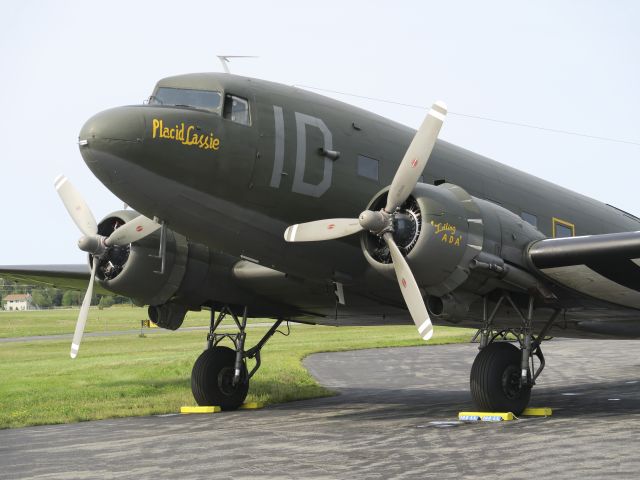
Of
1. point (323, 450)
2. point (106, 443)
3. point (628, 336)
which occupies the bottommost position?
point (106, 443)

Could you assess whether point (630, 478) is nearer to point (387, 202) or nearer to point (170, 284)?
point (387, 202)

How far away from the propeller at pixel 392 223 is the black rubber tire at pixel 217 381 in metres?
4.79

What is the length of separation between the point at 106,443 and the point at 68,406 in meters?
5.43

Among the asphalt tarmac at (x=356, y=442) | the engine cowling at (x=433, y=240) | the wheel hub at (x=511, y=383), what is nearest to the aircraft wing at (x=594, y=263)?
the engine cowling at (x=433, y=240)

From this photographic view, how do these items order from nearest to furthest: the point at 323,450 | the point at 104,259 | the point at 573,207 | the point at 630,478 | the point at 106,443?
the point at 630,478, the point at 323,450, the point at 106,443, the point at 104,259, the point at 573,207

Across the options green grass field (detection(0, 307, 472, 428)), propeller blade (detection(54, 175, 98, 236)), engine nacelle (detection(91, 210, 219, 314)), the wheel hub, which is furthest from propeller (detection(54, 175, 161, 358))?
the wheel hub

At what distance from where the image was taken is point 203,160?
39.2 feet

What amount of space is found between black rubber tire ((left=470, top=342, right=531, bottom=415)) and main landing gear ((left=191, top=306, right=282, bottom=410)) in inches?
181

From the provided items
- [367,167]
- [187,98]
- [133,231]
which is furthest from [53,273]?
[367,167]

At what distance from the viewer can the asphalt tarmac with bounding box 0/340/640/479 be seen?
29.7 ft

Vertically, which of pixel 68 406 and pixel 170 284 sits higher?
pixel 170 284

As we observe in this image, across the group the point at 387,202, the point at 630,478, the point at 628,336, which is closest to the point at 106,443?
the point at 387,202

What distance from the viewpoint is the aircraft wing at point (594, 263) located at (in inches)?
493

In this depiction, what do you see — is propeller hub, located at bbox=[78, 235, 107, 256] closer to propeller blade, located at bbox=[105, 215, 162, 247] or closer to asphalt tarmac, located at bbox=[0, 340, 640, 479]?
propeller blade, located at bbox=[105, 215, 162, 247]
